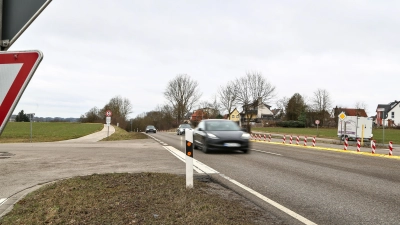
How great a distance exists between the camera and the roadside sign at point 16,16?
2.38 m

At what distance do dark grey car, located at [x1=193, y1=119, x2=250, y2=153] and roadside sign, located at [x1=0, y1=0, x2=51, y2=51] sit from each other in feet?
39.9

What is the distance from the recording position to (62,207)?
467cm

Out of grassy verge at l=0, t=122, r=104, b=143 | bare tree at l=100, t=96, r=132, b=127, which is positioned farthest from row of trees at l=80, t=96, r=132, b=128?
grassy verge at l=0, t=122, r=104, b=143

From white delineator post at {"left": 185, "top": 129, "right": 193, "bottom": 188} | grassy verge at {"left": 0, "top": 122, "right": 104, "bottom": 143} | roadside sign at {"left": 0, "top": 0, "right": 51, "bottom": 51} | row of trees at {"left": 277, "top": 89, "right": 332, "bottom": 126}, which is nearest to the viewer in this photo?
roadside sign at {"left": 0, "top": 0, "right": 51, "bottom": 51}

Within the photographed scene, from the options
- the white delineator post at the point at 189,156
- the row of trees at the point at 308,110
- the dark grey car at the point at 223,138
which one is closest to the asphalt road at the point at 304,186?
the white delineator post at the point at 189,156

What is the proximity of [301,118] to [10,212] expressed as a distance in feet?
277

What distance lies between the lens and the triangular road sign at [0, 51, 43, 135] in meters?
2.20

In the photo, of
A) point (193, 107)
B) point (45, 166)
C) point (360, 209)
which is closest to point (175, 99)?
point (193, 107)

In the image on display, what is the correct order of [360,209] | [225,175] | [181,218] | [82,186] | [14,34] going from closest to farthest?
[14,34]
[181,218]
[360,209]
[82,186]
[225,175]

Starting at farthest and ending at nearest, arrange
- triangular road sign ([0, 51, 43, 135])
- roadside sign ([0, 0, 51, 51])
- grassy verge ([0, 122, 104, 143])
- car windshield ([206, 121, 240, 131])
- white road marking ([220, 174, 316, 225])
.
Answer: grassy verge ([0, 122, 104, 143])
car windshield ([206, 121, 240, 131])
white road marking ([220, 174, 316, 225])
roadside sign ([0, 0, 51, 51])
triangular road sign ([0, 51, 43, 135])

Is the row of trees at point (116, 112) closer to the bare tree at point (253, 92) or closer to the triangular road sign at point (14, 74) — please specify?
the bare tree at point (253, 92)

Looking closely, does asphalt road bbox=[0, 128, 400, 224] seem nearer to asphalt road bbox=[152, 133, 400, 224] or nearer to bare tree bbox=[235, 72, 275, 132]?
asphalt road bbox=[152, 133, 400, 224]

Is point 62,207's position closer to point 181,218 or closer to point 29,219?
point 29,219

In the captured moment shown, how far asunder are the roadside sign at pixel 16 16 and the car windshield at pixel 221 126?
13.1 m
